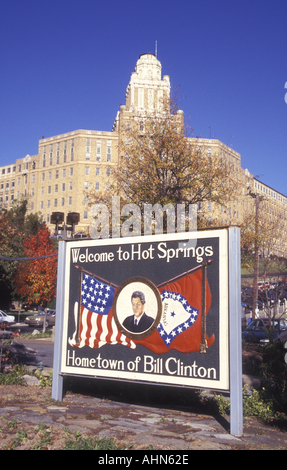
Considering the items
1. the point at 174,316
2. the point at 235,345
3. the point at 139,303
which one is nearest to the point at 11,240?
the point at 139,303

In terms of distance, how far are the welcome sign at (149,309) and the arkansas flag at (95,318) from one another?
0.02m

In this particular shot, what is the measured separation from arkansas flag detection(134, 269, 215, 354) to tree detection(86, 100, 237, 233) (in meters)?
7.36

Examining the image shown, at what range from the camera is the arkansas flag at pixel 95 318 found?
760 cm

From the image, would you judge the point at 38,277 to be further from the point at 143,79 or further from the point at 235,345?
the point at 143,79

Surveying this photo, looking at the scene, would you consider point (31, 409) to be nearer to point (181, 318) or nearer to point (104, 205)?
point (181, 318)

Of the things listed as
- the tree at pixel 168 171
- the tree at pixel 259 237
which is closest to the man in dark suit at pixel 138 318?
the tree at pixel 168 171

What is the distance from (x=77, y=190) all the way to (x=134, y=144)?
72.2m

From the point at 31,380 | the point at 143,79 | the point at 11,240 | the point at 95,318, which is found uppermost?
the point at 143,79

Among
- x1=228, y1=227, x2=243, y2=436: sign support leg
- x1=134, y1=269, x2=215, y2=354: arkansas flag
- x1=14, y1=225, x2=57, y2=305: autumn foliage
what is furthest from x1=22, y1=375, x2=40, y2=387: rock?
x1=14, y1=225, x2=57, y2=305: autumn foliage

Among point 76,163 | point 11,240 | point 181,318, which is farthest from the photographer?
point 76,163

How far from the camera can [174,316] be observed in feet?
22.9

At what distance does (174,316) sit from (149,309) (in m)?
0.48

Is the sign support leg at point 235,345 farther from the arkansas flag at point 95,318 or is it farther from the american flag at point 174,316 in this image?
the arkansas flag at point 95,318
